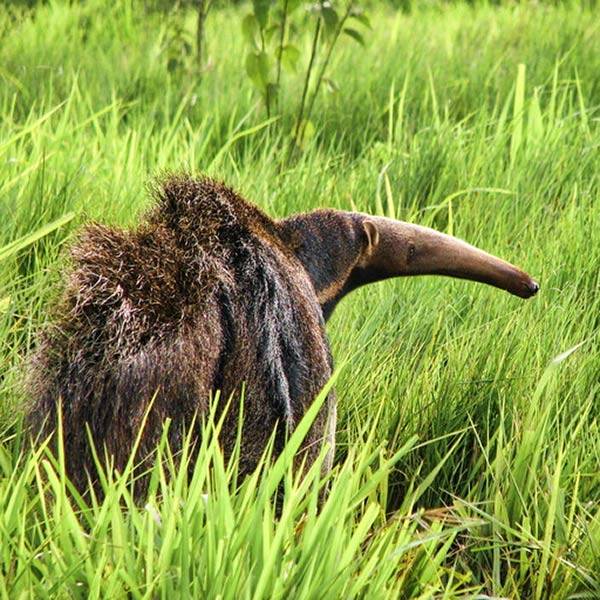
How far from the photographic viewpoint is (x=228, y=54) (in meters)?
7.87

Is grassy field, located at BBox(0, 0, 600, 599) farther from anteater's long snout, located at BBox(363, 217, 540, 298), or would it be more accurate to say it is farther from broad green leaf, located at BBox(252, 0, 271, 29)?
broad green leaf, located at BBox(252, 0, 271, 29)

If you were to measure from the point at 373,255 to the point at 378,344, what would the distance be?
42 centimetres

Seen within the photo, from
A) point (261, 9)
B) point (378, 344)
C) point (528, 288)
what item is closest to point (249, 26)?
point (261, 9)

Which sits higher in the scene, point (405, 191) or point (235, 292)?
point (235, 292)

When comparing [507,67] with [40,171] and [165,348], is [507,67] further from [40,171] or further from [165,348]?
[165,348]

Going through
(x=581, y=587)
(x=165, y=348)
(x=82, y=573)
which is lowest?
(x=581, y=587)

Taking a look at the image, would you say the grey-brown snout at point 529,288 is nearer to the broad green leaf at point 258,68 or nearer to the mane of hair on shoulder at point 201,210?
the mane of hair on shoulder at point 201,210

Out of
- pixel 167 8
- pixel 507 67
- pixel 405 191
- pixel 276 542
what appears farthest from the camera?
pixel 167 8

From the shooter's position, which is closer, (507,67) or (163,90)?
(163,90)

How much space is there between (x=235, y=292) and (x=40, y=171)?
169 cm

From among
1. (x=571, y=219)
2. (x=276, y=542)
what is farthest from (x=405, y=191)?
(x=276, y=542)

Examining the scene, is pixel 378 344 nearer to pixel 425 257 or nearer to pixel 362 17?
pixel 425 257

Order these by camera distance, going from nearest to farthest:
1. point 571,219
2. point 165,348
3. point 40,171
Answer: point 165,348 → point 40,171 → point 571,219

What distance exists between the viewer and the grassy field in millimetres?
2686
